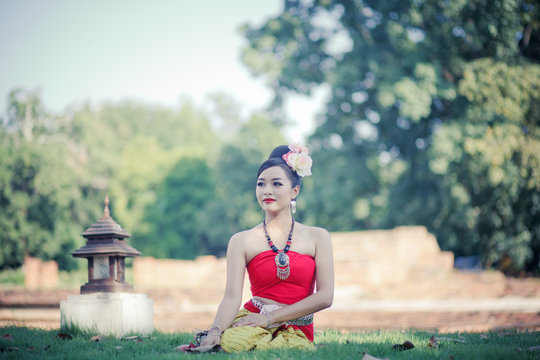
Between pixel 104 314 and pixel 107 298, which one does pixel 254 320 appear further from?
pixel 107 298

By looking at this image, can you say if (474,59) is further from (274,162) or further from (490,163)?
(274,162)

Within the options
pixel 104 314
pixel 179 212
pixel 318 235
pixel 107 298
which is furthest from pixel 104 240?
pixel 179 212

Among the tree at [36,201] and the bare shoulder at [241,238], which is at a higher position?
the tree at [36,201]

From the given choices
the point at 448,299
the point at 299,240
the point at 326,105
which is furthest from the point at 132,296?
the point at 326,105

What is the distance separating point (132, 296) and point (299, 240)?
304 centimetres

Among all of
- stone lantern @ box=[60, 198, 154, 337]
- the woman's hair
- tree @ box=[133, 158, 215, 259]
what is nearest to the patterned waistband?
the woman's hair

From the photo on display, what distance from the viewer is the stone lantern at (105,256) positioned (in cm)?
633

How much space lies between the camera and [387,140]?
21734mm

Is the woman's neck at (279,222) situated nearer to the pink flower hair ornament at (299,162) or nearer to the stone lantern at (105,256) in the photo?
the pink flower hair ornament at (299,162)

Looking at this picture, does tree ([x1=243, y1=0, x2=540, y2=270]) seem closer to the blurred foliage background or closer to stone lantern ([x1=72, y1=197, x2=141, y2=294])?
the blurred foliage background

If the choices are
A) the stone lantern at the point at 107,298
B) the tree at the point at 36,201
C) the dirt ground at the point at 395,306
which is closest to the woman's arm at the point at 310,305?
the stone lantern at the point at 107,298

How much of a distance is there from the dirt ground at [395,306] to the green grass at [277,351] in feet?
11.3

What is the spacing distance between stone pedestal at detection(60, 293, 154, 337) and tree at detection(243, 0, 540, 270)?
13.1 meters

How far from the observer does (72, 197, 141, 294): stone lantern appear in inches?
249
